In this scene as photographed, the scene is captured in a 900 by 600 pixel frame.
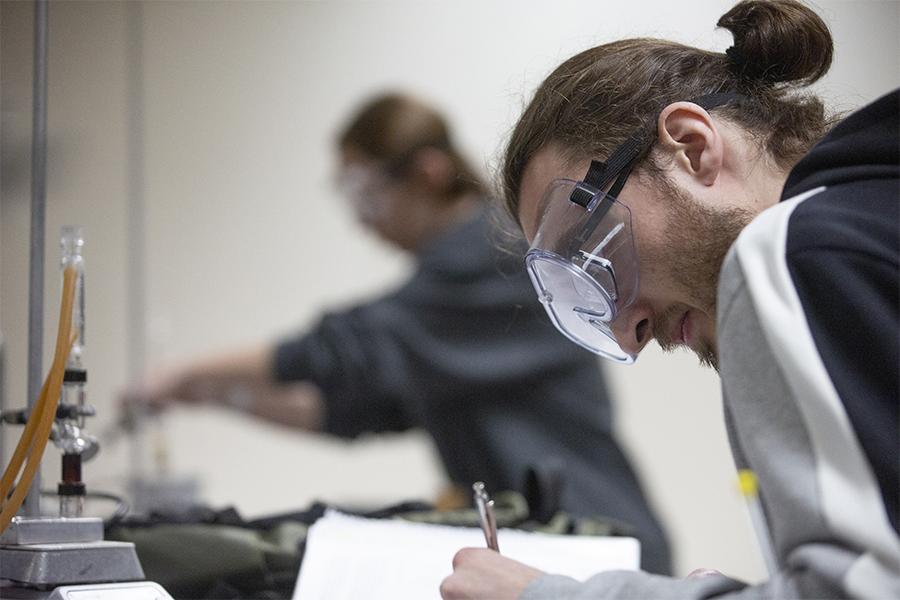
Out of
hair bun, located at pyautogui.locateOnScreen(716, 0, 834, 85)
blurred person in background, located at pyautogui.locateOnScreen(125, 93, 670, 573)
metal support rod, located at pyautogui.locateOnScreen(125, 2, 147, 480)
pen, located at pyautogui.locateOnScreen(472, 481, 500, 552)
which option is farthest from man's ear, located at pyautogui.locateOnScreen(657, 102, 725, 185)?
metal support rod, located at pyautogui.locateOnScreen(125, 2, 147, 480)

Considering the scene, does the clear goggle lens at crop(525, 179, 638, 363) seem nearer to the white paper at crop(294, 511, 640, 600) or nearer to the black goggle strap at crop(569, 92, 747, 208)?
the black goggle strap at crop(569, 92, 747, 208)

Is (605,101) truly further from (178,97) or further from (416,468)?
(178,97)

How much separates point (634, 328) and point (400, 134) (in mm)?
2148

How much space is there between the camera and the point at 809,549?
24.4 inches

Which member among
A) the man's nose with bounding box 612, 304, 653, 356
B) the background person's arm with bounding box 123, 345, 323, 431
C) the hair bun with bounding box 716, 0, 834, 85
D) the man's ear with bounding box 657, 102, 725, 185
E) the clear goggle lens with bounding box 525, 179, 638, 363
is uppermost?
the hair bun with bounding box 716, 0, 834, 85

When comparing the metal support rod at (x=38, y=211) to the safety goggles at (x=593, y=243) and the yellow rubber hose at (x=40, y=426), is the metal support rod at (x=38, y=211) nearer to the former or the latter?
the yellow rubber hose at (x=40, y=426)

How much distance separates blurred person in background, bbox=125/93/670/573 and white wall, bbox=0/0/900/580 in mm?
89

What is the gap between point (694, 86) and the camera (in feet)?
3.40

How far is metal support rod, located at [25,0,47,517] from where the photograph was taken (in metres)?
1.11

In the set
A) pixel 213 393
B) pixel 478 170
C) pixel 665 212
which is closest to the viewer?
pixel 665 212

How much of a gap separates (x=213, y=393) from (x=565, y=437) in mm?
1162

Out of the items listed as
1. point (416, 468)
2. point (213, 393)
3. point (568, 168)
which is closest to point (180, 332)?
point (213, 393)

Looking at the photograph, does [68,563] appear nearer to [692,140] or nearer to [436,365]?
[692,140]

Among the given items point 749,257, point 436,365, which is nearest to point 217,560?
point 749,257
